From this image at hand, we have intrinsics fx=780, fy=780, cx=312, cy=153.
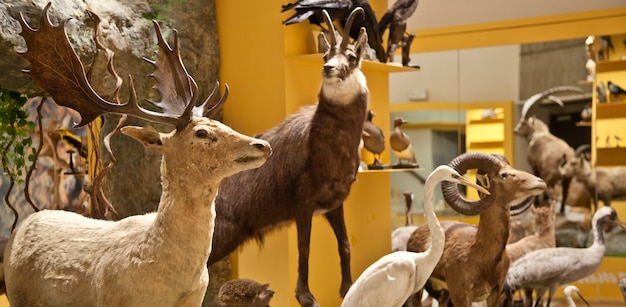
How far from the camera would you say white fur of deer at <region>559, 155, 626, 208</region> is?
6383 mm

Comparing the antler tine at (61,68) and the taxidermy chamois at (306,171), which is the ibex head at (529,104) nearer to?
the taxidermy chamois at (306,171)

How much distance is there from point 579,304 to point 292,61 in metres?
3.54

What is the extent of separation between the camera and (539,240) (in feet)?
18.3

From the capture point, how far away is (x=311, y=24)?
4.46 m

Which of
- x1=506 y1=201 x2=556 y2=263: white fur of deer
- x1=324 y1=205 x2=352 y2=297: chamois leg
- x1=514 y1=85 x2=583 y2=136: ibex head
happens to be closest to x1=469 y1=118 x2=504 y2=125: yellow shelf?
x1=514 y1=85 x2=583 y2=136: ibex head

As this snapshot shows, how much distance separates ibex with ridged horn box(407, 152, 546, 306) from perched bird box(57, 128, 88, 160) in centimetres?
258

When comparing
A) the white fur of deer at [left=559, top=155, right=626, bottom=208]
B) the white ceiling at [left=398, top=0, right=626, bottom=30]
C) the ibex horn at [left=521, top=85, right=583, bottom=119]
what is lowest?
the white fur of deer at [left=559, top=155, right=626, bottom=208]

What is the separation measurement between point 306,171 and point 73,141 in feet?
7.43

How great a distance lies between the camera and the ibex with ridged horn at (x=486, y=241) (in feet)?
13.9

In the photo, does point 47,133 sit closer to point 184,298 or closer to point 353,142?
point 353,142

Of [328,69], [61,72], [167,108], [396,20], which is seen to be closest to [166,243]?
[167,108]

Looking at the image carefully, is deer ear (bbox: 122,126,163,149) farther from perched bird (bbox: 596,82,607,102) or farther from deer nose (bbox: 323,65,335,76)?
perched bird (bbox: 596,82,607,102)

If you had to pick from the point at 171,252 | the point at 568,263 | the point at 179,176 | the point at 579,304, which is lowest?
the point at 579,304

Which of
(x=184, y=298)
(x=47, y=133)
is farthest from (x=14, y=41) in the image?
(x=47, y=133)
